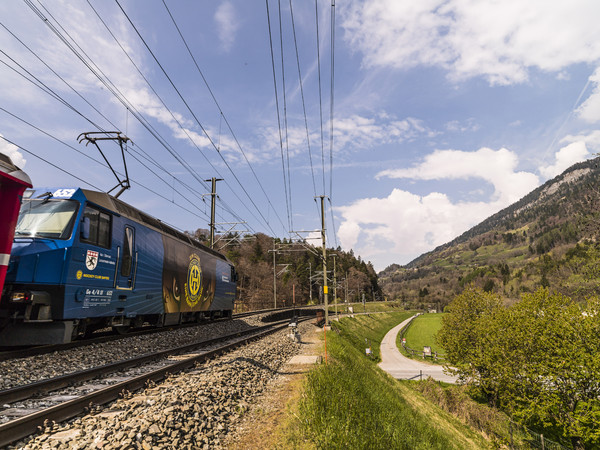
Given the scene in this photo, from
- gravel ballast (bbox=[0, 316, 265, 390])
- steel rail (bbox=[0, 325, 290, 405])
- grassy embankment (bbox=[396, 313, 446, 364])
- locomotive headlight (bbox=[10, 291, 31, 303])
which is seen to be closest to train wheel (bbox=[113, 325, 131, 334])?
gravel ballast (bbox=[0, 316, 265, 390])

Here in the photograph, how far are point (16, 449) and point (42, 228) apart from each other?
272 inches

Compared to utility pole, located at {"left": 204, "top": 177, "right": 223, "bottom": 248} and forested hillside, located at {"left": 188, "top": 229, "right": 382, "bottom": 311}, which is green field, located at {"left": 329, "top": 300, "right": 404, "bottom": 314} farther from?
utility pole, located at {"left": 204, "top": 177, "right": 223, "bottom": 248}

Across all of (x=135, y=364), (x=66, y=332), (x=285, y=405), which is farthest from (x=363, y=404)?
(x=66, y=332)

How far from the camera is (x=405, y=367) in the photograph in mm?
46531

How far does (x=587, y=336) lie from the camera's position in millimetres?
21141

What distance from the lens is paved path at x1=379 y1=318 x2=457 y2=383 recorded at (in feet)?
137

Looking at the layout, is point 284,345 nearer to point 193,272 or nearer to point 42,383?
point 193,272

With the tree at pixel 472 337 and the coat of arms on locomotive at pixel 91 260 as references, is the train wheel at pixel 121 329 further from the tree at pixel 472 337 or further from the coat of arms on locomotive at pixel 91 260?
the tree at pixel 472 337

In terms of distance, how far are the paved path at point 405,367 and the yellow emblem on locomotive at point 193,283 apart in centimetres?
3032

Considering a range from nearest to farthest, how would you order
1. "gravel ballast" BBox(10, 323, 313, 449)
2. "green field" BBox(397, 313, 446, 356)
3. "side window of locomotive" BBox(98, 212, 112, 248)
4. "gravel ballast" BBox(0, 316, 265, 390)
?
"gravel ballast" BBox(10, 323, 313, 449) < "gravel ballast" BBox(0, 316, 265, 390) < "side window of locomotive" BBox(98, 212, 112, 248) < "green field" BBox(397, 313, 446, 356)

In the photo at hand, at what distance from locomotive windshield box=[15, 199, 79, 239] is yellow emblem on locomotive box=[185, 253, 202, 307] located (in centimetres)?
859

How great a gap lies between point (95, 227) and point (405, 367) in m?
46.1

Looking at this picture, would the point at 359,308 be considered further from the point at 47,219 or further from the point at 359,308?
the point at 47,219

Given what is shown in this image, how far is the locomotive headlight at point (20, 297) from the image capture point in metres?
8.25
